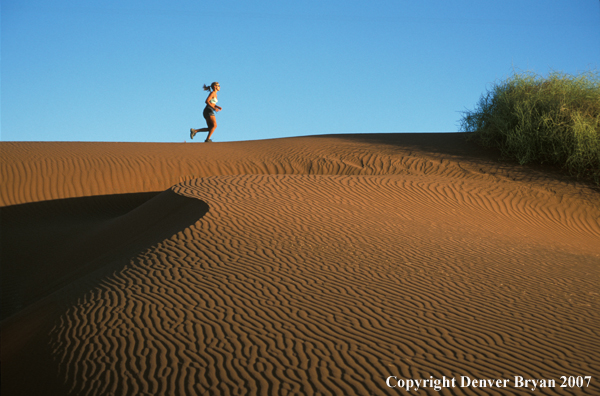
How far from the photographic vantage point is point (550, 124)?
12.6 metres

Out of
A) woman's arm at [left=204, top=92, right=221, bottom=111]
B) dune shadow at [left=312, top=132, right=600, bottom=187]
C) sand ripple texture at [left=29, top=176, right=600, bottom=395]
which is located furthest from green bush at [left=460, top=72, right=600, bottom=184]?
woman's arm at [left=204, top=92, right=221, bottom=111]

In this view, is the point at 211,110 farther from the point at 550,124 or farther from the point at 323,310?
the point at 323,310

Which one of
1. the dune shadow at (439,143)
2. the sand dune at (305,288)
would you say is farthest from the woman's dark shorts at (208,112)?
the sand dune at (305,288)

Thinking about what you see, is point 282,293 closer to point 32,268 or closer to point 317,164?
point 32,268

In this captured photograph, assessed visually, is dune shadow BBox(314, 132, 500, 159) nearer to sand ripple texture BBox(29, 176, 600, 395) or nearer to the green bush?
the green bush

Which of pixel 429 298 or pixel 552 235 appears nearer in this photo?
pixel 429 298

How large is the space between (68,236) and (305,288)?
22.7ft

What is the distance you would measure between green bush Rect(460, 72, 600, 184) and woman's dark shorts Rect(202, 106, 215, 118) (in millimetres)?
8749

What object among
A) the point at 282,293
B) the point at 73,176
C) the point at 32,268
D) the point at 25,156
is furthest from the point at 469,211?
the point at 25,156

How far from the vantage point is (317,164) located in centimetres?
1377

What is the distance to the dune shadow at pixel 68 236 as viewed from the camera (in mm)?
6836

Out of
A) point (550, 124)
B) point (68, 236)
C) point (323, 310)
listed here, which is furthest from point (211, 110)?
point (323, 310)

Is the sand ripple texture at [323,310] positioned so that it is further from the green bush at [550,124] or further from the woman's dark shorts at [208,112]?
the woman's dark shorts at [208,112]

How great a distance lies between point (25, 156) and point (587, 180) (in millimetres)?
15422
